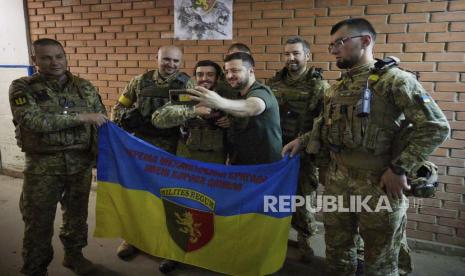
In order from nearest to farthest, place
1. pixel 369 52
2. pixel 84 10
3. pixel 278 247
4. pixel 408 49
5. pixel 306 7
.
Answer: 1. pixel 369 52
2. pixel 278 247
3. pixel 408 49
4. pixel 306 7
5. pixel 84 10

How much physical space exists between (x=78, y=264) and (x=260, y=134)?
5.49 feet

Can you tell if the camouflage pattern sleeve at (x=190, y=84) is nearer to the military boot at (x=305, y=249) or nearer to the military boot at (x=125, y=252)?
the military boot at (x=125, y=252)

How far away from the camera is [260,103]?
1936 mm

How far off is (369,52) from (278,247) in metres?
1.26

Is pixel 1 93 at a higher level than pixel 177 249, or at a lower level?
higher

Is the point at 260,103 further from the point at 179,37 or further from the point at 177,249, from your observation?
the point at 179,37

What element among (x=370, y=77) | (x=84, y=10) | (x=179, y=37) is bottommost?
(x=370, y=77)

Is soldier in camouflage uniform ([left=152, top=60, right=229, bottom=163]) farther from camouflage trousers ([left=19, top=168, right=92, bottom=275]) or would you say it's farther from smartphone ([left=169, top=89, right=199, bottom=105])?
camouflage trousers ([left=19, top=168, right=92, bottom=275])

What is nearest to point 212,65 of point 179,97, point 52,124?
point 179,97

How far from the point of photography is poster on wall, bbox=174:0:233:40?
10.5 ft

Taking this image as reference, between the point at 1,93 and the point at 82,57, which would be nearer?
the point at 82,57

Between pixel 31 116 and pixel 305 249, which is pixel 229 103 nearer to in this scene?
pixel 31 116

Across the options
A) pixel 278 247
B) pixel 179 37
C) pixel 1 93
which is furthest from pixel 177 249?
pixel 1 93

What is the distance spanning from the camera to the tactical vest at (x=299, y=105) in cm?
258
